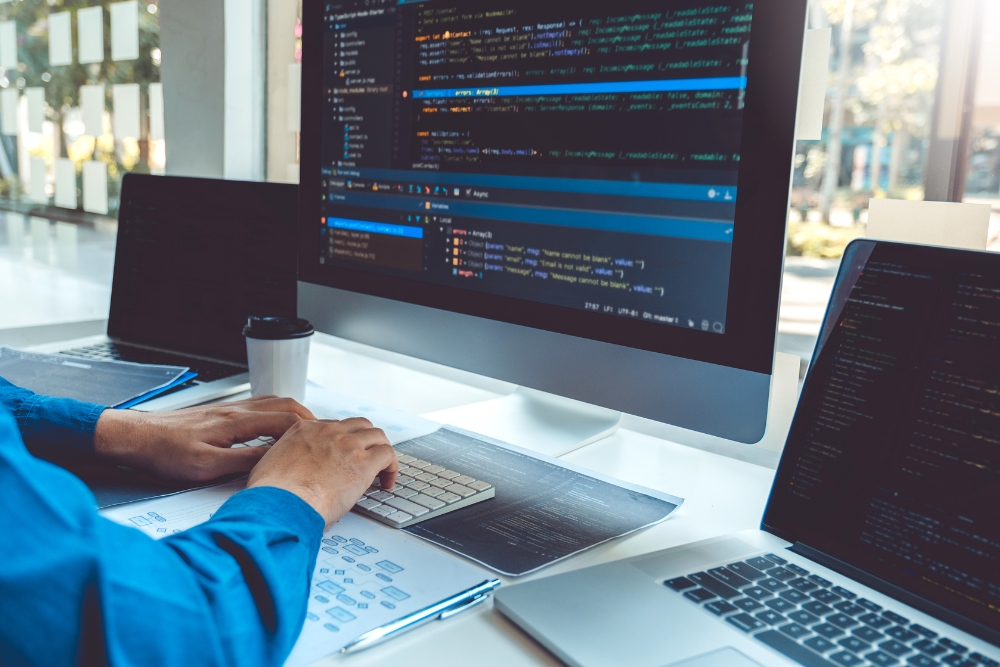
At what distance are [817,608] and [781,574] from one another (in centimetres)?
5

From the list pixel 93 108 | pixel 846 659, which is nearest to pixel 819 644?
pixel 846 659

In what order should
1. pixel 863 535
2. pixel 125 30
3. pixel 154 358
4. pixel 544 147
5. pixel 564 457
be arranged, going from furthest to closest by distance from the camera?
1. pixel 125 30
2. pixel 154 358
3. pixel 564 457
4. pixel 544 147
5. pixel 863 535

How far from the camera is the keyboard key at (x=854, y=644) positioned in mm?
515

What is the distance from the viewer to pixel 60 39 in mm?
1794

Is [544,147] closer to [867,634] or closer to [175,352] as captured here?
[867,634]

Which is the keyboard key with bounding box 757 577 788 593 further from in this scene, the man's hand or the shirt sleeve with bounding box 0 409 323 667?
the man's hand

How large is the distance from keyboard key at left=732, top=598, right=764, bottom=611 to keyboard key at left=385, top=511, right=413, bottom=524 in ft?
1.01

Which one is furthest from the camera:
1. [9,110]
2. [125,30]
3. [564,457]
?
[9,110]

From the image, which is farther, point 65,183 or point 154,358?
point 65,183

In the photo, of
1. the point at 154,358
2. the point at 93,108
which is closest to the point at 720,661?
the point at 154,358

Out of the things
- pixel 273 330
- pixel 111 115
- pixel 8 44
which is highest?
pixel 8 44

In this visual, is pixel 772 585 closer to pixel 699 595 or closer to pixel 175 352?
pixel 699 595

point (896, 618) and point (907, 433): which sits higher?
point (907, 433)

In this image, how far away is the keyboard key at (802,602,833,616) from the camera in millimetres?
561
